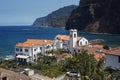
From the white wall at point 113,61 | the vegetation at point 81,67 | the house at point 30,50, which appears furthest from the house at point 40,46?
the white wall at point 113,61

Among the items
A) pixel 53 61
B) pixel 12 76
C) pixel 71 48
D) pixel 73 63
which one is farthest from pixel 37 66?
pixel 12 76

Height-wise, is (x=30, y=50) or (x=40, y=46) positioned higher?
(x=40, y=46)

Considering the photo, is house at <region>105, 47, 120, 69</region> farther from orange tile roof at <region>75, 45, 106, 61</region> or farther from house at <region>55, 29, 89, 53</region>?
house at <region>55, 29, 89, 53</region>

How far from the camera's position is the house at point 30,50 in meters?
65.4

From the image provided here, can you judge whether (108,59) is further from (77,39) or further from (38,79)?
(77,39)

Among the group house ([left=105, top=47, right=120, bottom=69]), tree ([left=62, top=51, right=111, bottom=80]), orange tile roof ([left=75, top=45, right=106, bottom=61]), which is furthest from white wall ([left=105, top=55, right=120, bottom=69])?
orange tile roof ([left=75, top=45, right=106, bottom=61])

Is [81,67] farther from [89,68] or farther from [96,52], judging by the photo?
[96,52]

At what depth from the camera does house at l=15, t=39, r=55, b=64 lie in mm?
65438

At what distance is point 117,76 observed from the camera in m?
30.6

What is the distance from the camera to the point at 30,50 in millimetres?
68250

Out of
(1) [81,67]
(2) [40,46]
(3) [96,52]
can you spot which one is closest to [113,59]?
(1) [81,67]

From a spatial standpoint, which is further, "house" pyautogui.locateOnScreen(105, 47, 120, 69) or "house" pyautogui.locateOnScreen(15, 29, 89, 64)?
"house" pyautogui.locateOnScreen(15, 29, 89, 64)

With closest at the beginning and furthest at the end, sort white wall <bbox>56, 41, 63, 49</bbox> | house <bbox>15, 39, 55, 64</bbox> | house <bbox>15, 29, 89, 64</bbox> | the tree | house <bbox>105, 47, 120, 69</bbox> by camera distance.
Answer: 1. the tree
2. house <bbox>105, 47, 120, 69</bbox>
3. house <bbox>15, 39, 55, 64</bbox>
4. house <bbox>15, 29, 89, 64</bbox>
5. white wall <bbox>56, 41, 63, 49</bbox>

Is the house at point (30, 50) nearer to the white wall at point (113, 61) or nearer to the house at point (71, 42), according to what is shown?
the house at point (71, 42)
